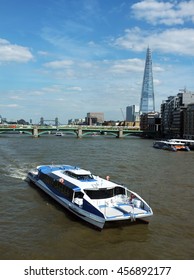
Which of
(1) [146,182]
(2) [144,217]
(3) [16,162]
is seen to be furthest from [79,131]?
(2) [144,217]

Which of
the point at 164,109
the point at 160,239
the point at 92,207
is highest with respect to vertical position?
the point at 164,109

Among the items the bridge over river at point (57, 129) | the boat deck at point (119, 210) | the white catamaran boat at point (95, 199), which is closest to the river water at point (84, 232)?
the white catamaran boat at point (95, 199)

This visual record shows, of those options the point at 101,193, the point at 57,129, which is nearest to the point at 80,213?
the point at 101,193

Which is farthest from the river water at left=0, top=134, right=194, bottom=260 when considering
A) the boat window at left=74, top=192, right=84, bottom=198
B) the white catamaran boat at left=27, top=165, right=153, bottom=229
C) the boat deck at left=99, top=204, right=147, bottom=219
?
the boat window at left=74, top=192, right=84, bottom=198

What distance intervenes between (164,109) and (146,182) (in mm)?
154481

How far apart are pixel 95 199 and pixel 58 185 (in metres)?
4.71

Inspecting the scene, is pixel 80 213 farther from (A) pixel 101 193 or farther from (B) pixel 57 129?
(B) pixel 57 129

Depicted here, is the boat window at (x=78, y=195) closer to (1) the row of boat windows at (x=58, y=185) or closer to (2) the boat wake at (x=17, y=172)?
(1) the row of boat windows at (x=58, y=185)

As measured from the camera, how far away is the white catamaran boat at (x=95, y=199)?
18234 millimetres

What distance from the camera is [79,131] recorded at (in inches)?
5236

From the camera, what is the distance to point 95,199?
20.2 metres

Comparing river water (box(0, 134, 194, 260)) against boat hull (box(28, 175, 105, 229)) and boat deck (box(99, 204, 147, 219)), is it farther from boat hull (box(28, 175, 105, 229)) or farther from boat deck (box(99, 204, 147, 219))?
boat deck (box(99, 204, 147, 219))

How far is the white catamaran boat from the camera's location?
1823cm
